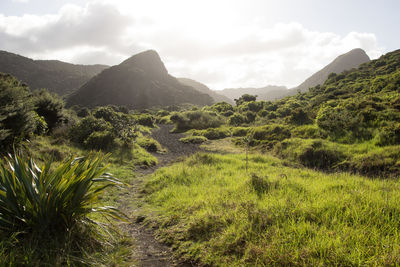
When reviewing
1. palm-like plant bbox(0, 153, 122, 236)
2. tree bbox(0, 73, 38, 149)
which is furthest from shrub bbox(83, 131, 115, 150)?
palm-like plant bbox(0, 153, 122, 236)

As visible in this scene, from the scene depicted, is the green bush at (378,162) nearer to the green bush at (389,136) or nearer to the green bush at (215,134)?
the green bush at (389,136)

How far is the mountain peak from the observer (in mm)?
134375

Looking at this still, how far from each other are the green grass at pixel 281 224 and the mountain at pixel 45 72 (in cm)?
9195

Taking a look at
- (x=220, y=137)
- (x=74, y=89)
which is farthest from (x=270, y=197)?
(x=74, y=89)

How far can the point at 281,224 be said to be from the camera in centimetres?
342

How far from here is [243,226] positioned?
354cm

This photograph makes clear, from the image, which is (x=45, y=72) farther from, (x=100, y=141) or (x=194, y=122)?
(x=100, y=141)

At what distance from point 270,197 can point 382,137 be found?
10.2 m

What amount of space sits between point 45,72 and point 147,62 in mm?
61870

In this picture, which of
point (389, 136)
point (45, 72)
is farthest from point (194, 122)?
point (45, 72)

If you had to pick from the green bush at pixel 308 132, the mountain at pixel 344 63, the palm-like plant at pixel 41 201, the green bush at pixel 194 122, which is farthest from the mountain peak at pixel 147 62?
the palm-like plant at pixel 41 201

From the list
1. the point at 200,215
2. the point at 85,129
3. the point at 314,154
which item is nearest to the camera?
the point at 200,215

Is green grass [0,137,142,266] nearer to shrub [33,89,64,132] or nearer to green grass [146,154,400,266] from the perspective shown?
green grass [146,154,400,266]

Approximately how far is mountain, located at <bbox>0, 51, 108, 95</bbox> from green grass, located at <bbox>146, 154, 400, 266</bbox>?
9195cm
